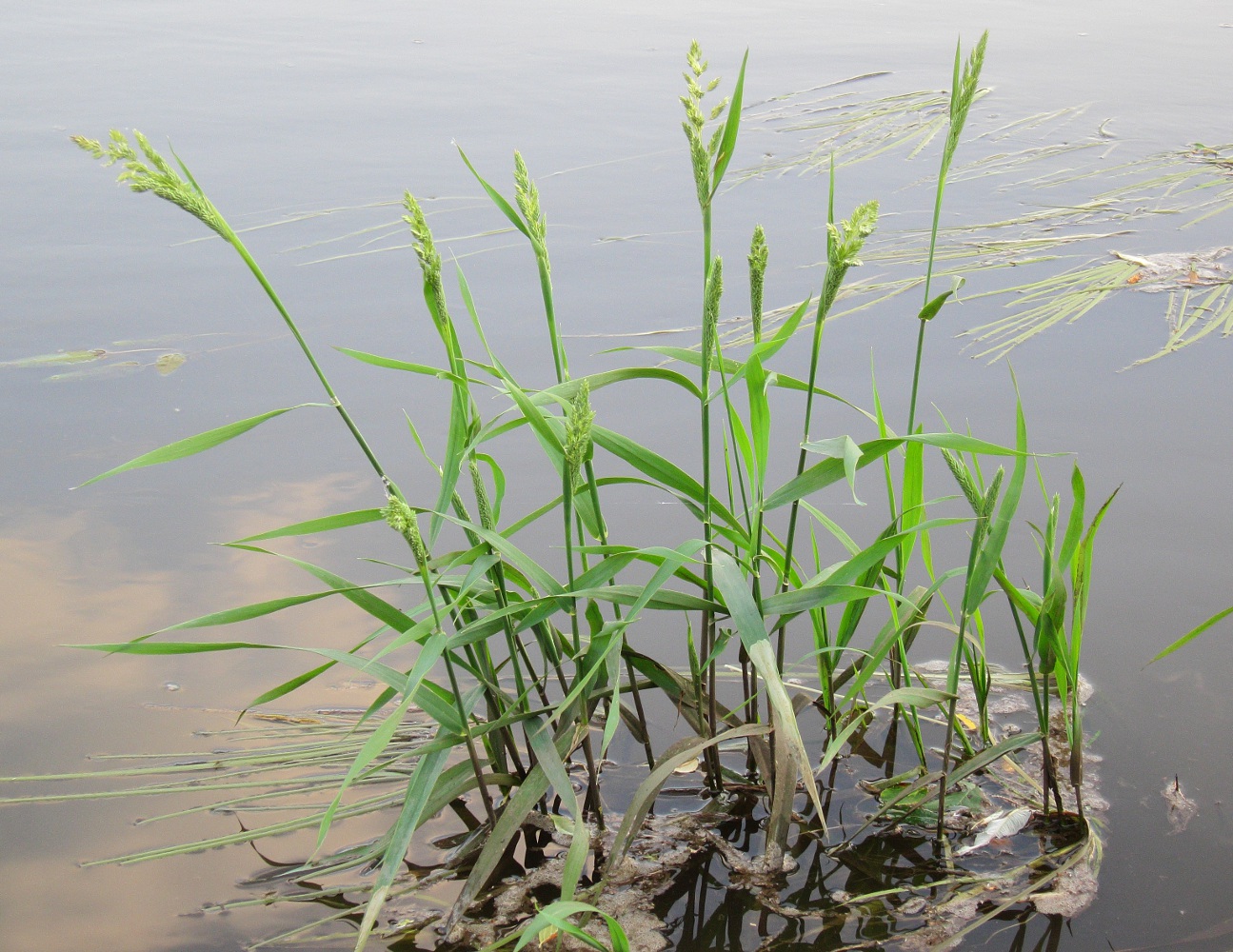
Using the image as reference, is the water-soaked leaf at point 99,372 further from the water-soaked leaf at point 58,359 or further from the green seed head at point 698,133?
the green seed head at point 698,133

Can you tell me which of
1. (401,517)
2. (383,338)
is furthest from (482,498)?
(383,338)

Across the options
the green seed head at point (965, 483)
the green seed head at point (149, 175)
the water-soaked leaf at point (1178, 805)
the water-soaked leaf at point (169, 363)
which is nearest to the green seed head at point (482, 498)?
the green seed head at point (149, 175)

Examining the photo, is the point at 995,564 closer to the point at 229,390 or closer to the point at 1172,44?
the point at 229,390

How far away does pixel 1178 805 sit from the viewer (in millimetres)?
1271

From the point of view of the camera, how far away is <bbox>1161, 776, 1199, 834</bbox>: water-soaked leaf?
4.08ft

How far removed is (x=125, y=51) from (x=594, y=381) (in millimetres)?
5864

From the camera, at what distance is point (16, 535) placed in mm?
2014

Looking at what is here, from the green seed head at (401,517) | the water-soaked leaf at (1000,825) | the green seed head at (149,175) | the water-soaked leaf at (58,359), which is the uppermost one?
the green seed head at (149,175)

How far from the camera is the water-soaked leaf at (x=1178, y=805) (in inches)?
48.9

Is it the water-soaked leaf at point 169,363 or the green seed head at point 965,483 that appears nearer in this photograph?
the green seed head at point 965,483

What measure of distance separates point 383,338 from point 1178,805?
215 centimetres

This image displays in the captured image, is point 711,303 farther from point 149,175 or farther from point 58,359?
point 58,359

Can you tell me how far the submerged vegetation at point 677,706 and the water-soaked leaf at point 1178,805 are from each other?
0.10 meters

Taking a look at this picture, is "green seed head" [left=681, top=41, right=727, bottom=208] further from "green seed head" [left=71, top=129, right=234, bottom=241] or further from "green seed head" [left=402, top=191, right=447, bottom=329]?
"green seed head" [left=71, top=129, right=234, bottom=241]
